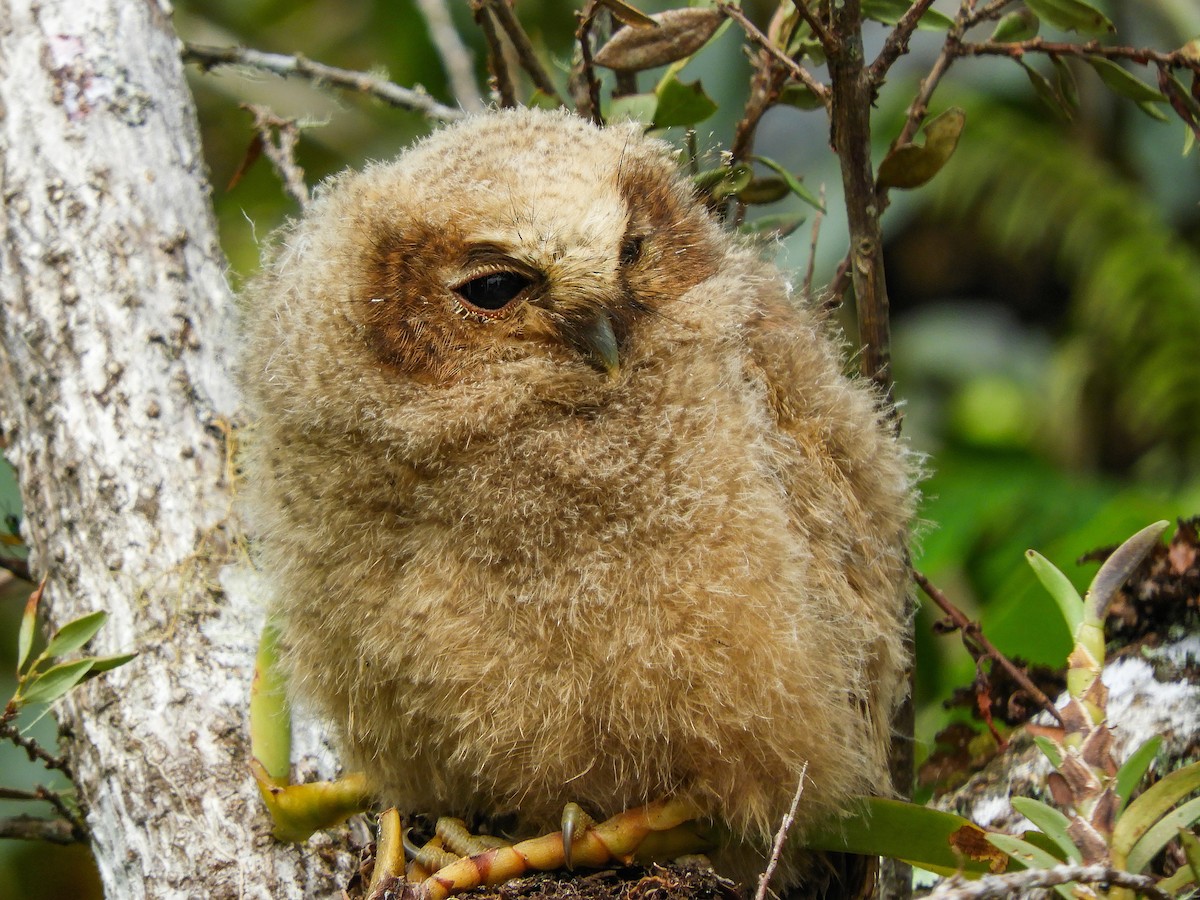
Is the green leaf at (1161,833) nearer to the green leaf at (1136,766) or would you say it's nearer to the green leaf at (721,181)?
the green leaf at (1136,766)

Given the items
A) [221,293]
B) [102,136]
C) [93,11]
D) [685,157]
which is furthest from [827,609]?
[93,11]

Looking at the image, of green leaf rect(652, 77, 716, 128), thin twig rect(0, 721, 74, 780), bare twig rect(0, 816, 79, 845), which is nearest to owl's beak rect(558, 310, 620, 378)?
green leaf rect(652, 77, 716, 128)

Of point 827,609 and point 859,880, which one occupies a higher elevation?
point 827,609

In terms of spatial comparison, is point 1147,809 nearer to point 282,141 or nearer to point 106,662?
point 106,662

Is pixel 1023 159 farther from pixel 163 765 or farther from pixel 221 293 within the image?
pixel 163 765

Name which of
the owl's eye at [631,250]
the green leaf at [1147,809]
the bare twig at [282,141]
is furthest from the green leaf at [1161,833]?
the bare twig at [282,141]
